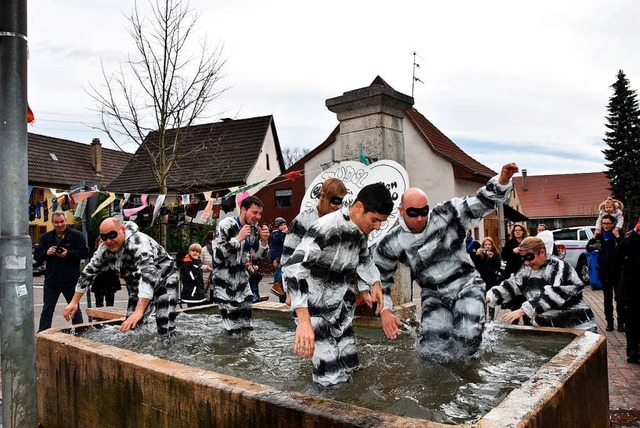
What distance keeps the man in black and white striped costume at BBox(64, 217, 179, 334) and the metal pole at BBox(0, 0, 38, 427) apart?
1740 millimetres

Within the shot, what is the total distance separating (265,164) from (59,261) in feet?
87.9

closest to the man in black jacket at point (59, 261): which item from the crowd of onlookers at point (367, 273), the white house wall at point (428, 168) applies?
the crowd of onlookers at point (367, 273)

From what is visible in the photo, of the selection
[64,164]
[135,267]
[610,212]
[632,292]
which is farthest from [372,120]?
[64,164]

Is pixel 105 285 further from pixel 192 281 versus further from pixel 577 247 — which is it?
pixel 577 247

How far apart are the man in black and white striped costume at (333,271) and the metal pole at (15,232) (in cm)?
164

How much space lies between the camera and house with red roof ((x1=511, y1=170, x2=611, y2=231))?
55.1 metres

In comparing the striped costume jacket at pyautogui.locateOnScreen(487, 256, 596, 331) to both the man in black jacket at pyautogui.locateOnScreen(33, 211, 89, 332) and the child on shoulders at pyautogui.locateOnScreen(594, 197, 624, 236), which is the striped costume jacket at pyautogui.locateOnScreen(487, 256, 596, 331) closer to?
the child on shoulders at pyautogui.locateOnScreen(594, 197, 624, 236)

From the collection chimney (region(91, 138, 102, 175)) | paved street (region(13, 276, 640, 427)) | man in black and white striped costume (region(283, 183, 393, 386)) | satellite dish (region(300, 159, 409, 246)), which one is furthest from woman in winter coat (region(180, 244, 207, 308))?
chimney (region(91, 138, 102, 175))

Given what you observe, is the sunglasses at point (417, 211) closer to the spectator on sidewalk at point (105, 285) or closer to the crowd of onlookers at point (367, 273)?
the crowd of onlookers at point (367, 273)

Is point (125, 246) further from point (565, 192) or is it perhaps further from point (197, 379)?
point (565, 192)

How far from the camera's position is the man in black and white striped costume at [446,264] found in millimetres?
4129

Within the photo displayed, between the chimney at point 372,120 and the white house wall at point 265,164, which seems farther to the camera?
the white house wall at point 265,164

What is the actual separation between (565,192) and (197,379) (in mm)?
61958

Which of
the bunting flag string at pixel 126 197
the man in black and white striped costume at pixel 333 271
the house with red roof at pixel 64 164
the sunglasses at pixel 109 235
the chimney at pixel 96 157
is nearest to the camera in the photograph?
the man in black and white striped costume at pixel 333 271
